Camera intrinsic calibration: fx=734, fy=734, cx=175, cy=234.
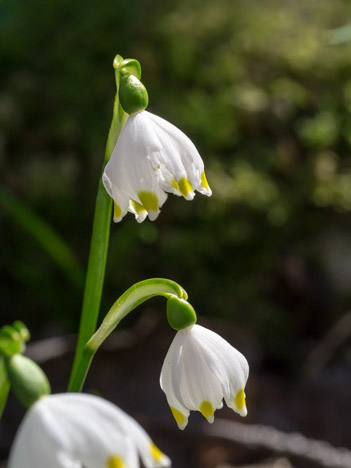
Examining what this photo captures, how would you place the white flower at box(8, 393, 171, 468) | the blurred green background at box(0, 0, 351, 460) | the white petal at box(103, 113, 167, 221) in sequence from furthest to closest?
the blurred green background at box(0, 0, 351, 460), the white petal at box(103, 113, 167, 221), the white flower at box(8, 393, 171, 468)

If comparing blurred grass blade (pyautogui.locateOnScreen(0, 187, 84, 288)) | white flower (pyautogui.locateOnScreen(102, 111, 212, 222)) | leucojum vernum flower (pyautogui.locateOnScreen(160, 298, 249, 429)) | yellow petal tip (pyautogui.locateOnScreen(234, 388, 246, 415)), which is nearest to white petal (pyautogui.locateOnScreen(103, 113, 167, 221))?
white flower (pyautogui.locateOnScreen(102, 111, 212, 222))

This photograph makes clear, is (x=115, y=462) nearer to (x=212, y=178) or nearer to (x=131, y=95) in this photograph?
(x=131, y=95)

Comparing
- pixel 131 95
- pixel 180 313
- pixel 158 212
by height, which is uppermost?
pixel 131 95

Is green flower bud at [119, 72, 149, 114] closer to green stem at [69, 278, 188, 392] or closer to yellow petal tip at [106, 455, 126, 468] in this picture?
green stem at [69, 278, 188, 392]

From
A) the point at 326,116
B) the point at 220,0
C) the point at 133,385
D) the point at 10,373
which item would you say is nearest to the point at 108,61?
the point at 220,0

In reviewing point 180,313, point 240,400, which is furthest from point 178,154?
point 240,400

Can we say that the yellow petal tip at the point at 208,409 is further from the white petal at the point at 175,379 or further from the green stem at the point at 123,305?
the green stem at the point at 123,305
